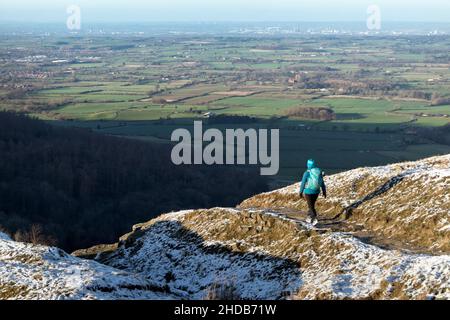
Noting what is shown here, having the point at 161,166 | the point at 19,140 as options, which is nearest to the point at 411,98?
the point at 161,166

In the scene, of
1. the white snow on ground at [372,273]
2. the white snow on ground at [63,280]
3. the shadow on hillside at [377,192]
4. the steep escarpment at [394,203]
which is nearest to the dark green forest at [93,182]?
the steep escarpment at [394,203]

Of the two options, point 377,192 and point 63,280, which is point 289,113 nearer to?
point 377,192

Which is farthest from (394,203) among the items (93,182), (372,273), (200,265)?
(93,182)

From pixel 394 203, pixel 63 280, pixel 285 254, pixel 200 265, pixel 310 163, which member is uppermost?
pixel 310 163

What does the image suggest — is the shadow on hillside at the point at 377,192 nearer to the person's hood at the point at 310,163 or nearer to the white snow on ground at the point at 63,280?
the person's hood at the point at 310,163

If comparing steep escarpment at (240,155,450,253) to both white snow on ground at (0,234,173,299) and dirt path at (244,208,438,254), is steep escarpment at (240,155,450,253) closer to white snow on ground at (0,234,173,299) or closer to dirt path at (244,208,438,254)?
dirt path at (244,208,438,254)

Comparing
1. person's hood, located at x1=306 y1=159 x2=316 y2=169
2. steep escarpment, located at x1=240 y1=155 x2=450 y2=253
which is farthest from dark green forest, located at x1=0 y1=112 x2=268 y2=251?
person's hood, located at x1=306 y1=159 x2=316 y2=169

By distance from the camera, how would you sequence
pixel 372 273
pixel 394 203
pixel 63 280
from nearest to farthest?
pixel 63 280 < pixel 372 273 < pixel 394 203
